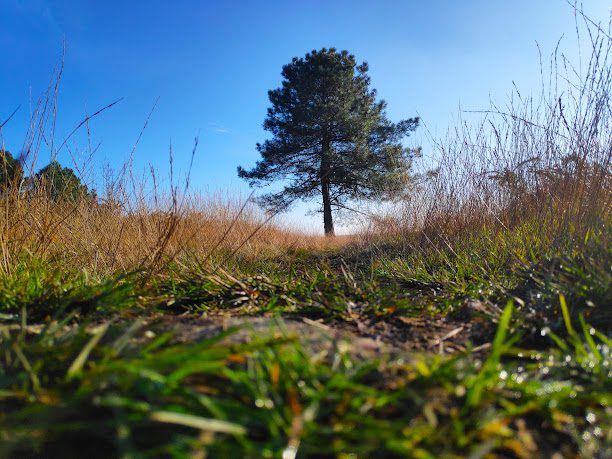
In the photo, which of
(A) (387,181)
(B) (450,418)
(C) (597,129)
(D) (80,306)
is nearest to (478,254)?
(C) (597,129)

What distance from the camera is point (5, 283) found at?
140cm

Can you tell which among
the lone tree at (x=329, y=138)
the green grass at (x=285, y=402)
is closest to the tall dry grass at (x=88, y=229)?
the green grass at (x=285, y=402)

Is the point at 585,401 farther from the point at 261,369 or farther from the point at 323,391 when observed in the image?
the point at 261,369

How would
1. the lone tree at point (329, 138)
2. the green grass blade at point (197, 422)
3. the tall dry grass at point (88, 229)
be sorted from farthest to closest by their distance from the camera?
the lone tree at point (329, 138) → the tall dry grass at point (88, 229) → the green grass blade at point (197, 422)

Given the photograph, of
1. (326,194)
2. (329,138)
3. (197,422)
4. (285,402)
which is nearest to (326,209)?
(326,194)

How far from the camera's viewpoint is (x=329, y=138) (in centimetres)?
1557

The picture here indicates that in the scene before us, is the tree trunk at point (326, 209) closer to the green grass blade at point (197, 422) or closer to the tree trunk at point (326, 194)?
the tree trunk at point (326, 194)

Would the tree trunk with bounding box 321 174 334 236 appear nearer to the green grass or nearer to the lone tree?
the lone tree

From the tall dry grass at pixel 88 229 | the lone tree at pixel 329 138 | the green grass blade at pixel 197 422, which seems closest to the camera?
the green grass blade at pixel 197 422

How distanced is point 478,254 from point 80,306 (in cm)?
246

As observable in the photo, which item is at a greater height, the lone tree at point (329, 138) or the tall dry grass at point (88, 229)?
the lone tree at point (329, 138)

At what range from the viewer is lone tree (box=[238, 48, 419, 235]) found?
49.1 feet

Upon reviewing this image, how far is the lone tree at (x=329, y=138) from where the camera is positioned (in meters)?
15.0

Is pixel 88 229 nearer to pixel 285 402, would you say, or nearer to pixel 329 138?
pixel 285 402
